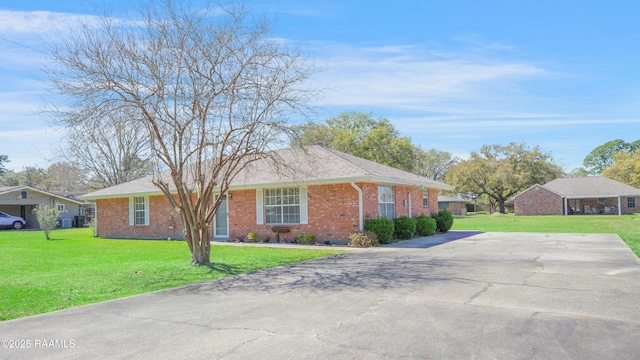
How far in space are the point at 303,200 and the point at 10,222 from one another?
28.2 m

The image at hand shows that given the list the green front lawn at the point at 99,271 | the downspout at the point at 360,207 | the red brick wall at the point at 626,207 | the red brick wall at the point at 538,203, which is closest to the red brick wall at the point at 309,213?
the downspout at the point at 360,207

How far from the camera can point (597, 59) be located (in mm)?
14641

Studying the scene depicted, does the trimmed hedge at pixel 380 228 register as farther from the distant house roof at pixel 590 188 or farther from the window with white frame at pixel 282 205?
the distant house roof at pixel 590 188

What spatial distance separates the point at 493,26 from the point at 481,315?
33.0 ft

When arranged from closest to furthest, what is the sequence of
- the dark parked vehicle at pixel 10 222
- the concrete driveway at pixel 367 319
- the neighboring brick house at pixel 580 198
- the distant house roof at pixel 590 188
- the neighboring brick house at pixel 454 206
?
the concrete driveway at pixel 367 319 < the dark parked vehicle at pixel 10 222 < the distant house roof at pixel 590 188 < the neighboring brick house at pixel 580 198 < the neighboring brick house at pixel 454 206

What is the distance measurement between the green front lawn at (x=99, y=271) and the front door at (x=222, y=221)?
3868mm

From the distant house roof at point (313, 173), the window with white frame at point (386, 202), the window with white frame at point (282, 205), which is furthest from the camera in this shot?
the window with white frame at point (386, 202)

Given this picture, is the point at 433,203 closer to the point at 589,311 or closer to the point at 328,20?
the point at 328,20

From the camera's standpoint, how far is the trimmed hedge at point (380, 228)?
16562 millimetres

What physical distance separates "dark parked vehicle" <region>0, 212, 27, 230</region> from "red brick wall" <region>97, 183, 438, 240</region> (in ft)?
42.8

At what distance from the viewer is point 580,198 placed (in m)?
51.2

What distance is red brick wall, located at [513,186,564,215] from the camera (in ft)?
167

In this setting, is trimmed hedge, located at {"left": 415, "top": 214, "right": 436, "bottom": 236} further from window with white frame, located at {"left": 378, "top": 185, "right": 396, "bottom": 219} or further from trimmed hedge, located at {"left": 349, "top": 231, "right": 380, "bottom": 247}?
trimmed hedge, located at {"left": 349, "top": 231, "right": 380, "bottom": 247}

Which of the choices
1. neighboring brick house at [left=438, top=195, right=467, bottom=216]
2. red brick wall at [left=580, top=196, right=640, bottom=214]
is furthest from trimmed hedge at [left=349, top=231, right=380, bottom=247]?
red brick wall at [left=580, top=196, right=640, bottom=214]
